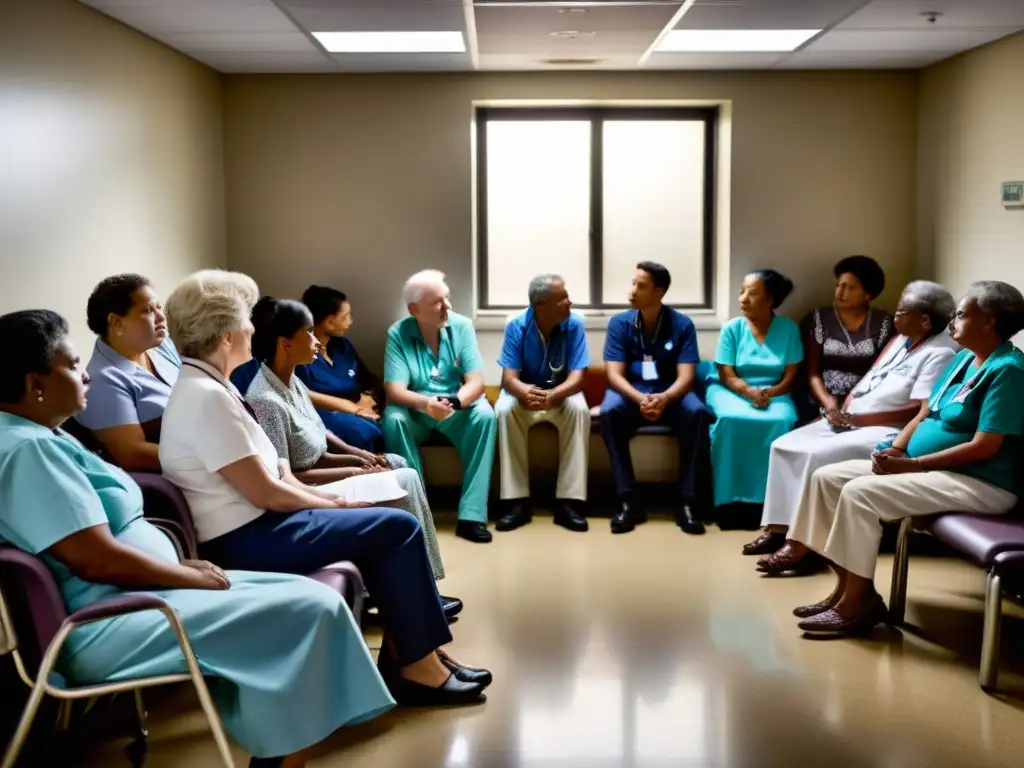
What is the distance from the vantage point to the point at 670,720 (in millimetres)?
3189

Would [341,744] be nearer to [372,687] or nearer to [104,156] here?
[372,687]

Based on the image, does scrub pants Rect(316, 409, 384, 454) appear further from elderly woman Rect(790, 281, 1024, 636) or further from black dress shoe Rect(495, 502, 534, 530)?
elderly woman Rect(790, 281, 1024, 636)

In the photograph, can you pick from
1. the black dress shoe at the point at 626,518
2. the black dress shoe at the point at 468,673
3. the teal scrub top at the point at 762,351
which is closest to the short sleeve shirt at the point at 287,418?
the black dress shoe at the point at 468,673

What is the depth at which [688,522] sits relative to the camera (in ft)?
18.5

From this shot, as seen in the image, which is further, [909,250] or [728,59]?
[909,250]

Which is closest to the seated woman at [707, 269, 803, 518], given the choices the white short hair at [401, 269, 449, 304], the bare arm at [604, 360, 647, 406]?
the bare arm at [604, 360, 647, 406]

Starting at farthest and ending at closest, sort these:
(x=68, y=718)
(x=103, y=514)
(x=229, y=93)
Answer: (x=229, y=93), (x=68, y=718), (x=103, y=514)

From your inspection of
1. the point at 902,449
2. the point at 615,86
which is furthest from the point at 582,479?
the point at 615,86

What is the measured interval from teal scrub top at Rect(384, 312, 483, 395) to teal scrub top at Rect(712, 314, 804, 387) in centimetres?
145

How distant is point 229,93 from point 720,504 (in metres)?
4.00

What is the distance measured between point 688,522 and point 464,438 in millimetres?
1296

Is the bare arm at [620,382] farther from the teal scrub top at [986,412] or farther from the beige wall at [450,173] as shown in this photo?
the teal scrub top at [986,412]

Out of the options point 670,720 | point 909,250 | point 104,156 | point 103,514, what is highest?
point 104,156

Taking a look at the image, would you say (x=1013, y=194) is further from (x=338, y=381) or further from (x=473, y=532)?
(x=338, y=381)
